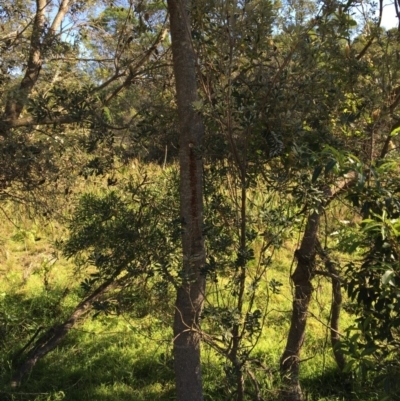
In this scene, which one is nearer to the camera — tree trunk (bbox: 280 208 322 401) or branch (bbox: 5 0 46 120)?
tree trunk (bbox: 280 208 322 401)

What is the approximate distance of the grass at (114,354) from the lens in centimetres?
438

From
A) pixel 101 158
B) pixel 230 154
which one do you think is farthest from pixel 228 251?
pixel 101 158

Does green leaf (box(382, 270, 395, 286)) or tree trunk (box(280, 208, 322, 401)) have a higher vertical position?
green leaf (box(382, 270, 395, 286))

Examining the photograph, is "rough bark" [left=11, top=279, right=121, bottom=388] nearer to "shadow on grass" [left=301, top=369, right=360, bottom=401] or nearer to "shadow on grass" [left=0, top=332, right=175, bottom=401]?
"shadow on grass" [left=0, top=332, right=175, bottom=401]

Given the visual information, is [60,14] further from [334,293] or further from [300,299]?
[334,293]

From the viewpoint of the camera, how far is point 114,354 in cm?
519

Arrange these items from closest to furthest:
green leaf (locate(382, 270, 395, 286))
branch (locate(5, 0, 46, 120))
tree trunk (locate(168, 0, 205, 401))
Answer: green leaf (locate(382, 270, 395, 286)) < tree trunk (locate(168, 0, 205, 401)) < branch (locate(5, 0, 46, 120))

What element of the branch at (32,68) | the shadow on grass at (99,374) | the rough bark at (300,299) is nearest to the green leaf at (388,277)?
the rough bark at (300,299)

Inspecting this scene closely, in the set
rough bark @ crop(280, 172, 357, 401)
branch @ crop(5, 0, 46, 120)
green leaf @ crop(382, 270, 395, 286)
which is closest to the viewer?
green leaf @ crop(382, 270, 395, 286)

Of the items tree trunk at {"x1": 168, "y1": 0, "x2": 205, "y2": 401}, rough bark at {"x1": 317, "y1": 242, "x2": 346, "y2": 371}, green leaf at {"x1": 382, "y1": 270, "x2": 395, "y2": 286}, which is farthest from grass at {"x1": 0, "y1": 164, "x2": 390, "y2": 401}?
green leaf at {"x1": 382, "y1": 270, "x2": 395, "y2": 286}

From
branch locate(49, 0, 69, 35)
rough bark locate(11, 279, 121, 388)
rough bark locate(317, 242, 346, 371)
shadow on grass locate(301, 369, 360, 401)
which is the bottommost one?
shadow on grass locate(301, 369, 360, 401)

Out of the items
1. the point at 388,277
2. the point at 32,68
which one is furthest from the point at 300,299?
the point at 32,68

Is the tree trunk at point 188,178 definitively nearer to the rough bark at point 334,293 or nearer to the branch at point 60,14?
the rough bark at point 334,293

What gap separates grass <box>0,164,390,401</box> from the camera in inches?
172
